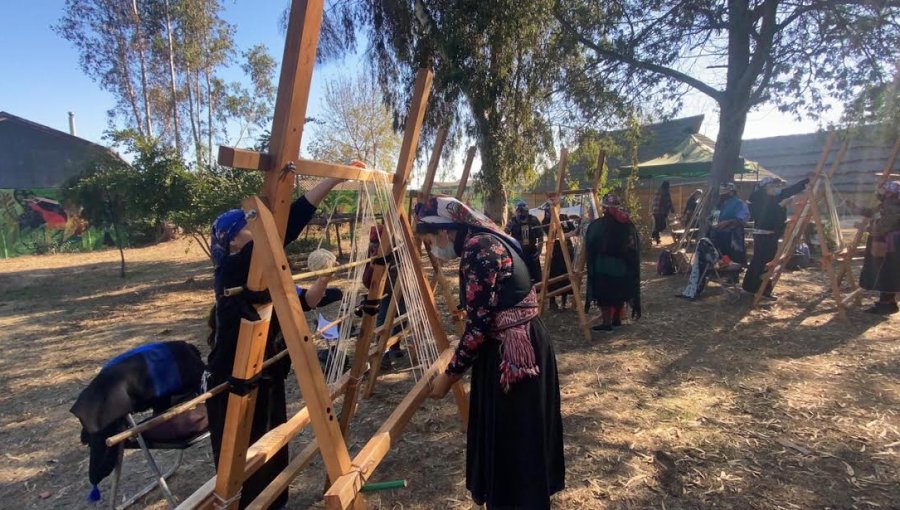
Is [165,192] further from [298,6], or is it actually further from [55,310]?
[298,6]

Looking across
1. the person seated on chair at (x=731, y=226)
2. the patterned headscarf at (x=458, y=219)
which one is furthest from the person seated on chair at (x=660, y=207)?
the patterned headscarf at (x=458, y=219)

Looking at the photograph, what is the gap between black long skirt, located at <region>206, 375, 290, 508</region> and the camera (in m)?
2.39

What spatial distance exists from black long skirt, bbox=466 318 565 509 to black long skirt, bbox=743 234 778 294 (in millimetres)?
6478

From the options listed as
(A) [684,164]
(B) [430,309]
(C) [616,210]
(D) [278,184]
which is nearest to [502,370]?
(B) [430,309]

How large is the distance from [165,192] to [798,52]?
1270 centimetres

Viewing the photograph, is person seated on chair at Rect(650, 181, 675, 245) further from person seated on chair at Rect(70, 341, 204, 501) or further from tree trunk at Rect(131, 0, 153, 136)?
tree trunk at Rect(131, 0, 153, 136)

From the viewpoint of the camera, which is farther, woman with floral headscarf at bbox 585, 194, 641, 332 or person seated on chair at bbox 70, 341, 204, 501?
woman with floral headscarf at bbox 585, 194, 641, 332

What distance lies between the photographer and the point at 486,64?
8.79 metres

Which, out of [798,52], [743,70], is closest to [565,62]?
[743,70]

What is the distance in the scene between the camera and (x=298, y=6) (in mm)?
1581

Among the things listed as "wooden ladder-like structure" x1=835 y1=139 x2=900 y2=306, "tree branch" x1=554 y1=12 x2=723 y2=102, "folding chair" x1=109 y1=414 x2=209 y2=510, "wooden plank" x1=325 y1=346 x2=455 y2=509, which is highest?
"tree branch" x1=554 y1=12 x2=723 y2=102

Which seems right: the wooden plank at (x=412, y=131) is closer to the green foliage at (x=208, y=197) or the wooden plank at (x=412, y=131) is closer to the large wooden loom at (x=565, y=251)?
the large wooden loom at (x=565, y=251)

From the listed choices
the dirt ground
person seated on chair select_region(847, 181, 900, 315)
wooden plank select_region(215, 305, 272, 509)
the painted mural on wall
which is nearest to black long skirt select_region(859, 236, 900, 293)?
person seated on chair select_region(847, 181, 900, 315)

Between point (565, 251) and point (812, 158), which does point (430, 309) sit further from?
point (812, 158)
